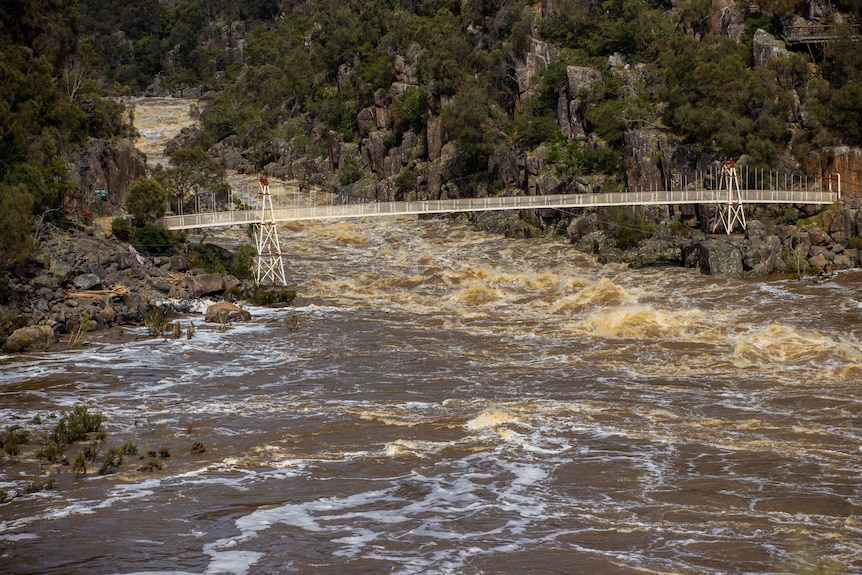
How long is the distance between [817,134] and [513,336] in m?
36.0

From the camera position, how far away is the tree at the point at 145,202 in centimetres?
5372

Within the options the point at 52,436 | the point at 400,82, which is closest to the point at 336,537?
the point at 52,436

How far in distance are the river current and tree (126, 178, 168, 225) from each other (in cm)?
1118

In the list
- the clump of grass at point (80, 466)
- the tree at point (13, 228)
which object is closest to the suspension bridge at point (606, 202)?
the tree at point (13, 228)

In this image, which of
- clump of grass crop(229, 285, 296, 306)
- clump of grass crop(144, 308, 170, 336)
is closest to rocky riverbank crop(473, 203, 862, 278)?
clump of grass crop(229, 285, 296, 306)

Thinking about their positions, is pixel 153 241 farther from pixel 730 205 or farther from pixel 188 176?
pixel 730 205

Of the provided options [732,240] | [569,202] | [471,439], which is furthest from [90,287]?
[732,240]

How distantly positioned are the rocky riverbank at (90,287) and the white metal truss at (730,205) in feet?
90.3

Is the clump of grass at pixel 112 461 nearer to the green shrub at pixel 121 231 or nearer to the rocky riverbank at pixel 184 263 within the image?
the rocky riverbank at pixel 184 263

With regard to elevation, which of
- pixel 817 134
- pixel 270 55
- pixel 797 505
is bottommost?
pixel 797 505

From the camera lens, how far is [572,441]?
81.7 feet

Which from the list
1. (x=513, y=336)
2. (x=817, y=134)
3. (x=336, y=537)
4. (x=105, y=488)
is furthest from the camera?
(x=817, y=134)

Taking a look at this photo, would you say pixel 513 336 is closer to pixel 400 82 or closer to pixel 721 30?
pixel 721 30

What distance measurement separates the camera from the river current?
60.1 feet
